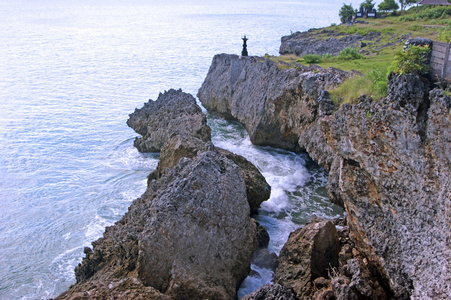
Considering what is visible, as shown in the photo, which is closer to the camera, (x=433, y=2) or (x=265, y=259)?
(x=265, y=259)

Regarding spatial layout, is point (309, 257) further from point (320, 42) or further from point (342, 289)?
point (320, 42)

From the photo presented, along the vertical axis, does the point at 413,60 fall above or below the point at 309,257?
above

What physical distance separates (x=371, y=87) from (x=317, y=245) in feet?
18.7

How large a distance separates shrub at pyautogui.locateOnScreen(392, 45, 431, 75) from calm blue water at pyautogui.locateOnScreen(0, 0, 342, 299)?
9.13m

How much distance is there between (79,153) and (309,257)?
23282 millimetres

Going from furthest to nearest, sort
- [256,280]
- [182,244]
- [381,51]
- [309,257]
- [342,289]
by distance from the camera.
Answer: [381,51]
[256,280]
[309,257]
[182,244]
[342,289]

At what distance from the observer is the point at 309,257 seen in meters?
14.2

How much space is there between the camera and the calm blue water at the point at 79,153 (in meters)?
20.3

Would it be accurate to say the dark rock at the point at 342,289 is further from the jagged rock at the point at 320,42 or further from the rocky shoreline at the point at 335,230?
the jagged rock at the point at 320,42

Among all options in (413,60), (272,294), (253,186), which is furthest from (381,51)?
(272,294)

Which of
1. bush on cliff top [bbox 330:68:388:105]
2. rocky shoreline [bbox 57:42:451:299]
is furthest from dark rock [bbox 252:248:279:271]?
bush on cliff top [bbox 330:68:388:105]

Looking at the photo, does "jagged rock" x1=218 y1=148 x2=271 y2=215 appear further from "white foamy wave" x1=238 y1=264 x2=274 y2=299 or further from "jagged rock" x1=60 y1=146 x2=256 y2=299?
"white foamy wave" x1=238 y1=264 x2=274 y2=299

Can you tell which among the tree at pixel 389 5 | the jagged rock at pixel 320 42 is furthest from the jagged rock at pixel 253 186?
the tree at pixel 389 5

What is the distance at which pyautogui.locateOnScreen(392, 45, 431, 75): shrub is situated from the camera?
12375mm
